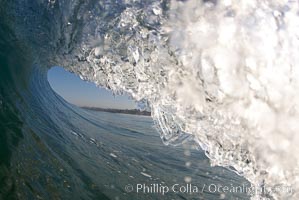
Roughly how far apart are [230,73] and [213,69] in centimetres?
12

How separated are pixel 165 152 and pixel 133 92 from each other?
9.88ft

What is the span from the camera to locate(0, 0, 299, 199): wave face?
2268mm

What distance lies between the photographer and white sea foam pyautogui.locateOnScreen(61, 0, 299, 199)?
226 cm

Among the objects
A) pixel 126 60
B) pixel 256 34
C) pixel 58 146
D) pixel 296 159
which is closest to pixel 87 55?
pixel 126 60

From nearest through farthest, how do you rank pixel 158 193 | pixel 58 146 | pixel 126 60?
1. pixel 126 60
2. pixel 158 193
3. pixel 58 146

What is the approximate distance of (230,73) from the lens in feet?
7.55

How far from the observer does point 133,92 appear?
3.14 m

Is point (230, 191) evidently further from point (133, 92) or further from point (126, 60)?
point (126, 60)

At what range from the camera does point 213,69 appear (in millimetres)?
2334

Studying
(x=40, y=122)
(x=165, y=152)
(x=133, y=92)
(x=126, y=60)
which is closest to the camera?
(x=126, y=60)

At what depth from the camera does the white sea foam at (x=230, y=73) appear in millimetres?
2260

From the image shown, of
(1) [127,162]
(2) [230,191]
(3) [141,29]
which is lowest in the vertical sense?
(2) [230,191]

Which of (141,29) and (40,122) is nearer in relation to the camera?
(141,29)

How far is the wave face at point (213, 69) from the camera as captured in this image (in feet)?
7.44
